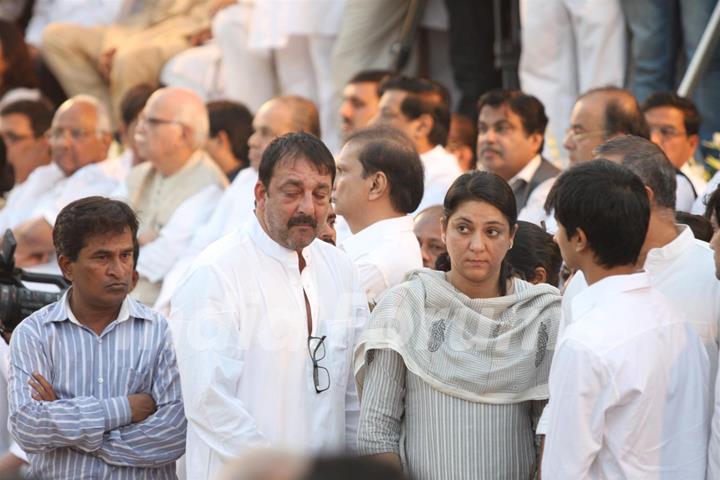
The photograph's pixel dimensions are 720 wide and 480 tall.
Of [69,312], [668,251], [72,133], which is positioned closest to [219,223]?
[72,133]

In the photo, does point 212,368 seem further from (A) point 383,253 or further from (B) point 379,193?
(B) point 379,193

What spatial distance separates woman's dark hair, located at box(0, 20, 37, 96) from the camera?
1161 centimetres

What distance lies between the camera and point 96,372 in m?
4.56

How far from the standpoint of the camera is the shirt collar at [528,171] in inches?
272

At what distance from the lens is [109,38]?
38.4 feet

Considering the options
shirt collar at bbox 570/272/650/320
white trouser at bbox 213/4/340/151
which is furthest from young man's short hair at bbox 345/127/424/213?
white trouser at bbox 213/4/340/151

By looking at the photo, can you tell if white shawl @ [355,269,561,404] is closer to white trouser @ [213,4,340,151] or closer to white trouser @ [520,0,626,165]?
white trouser @ [520,0,626,165]

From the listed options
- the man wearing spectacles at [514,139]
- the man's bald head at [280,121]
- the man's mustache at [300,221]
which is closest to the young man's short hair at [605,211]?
the man's mustache at [300,221]

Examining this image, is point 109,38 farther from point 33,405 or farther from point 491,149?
point 33,405

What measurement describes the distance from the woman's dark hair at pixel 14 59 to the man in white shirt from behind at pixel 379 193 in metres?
6.62

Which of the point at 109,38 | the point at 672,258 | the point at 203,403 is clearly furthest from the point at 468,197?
the point at 109,38

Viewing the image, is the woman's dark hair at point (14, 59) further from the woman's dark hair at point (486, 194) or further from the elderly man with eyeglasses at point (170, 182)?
the woman's dark hair at point (486, 194)

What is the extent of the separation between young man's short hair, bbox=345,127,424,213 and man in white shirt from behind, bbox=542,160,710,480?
1649 mm

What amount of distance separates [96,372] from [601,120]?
2976mm
